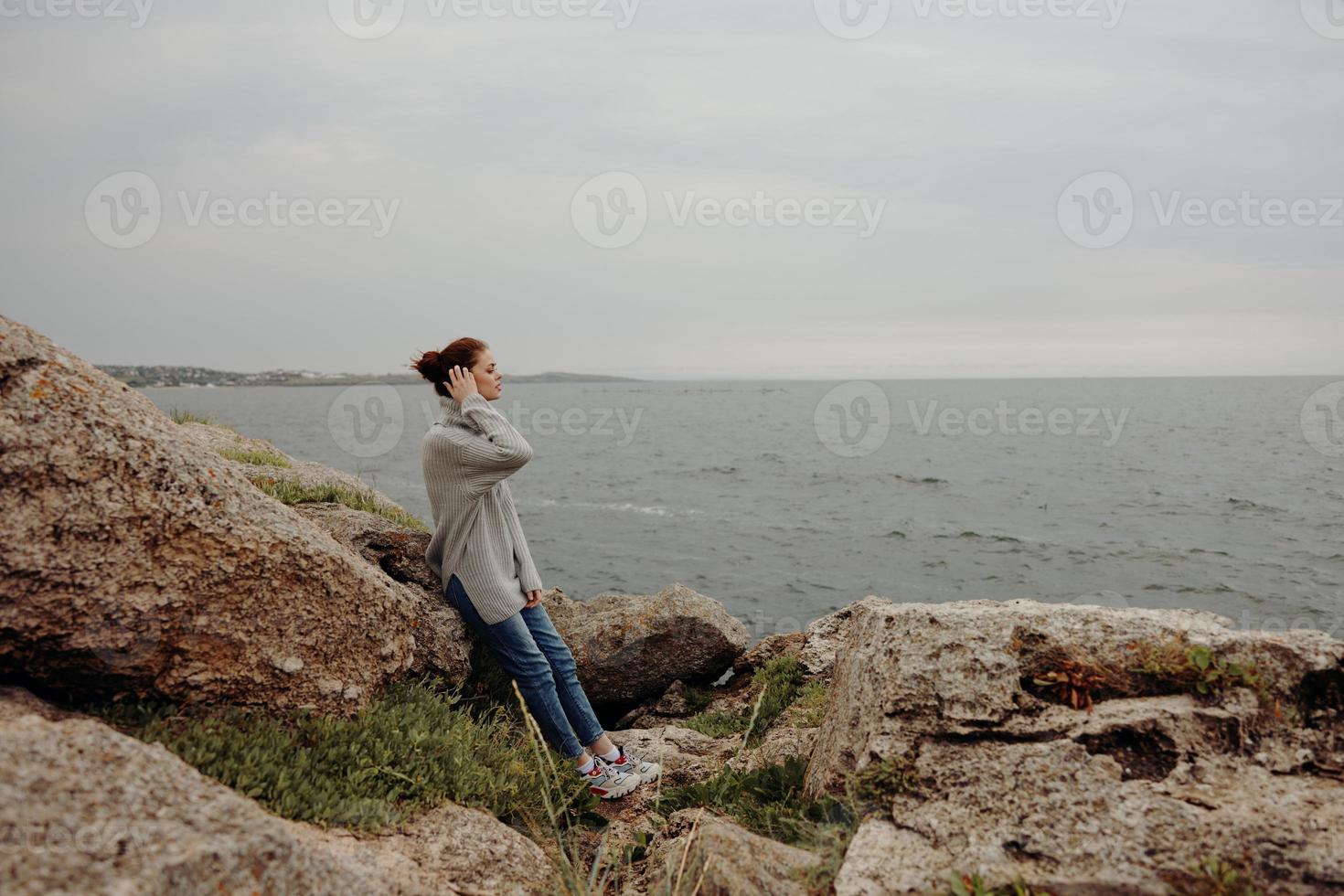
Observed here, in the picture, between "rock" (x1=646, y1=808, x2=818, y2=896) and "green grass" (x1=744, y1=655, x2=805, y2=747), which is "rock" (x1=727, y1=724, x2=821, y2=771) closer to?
"green grass" (x1=744, y1=655, x2=805, y2=747)

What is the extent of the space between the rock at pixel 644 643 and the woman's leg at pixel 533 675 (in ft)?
14.9

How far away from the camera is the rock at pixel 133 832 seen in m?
2.98

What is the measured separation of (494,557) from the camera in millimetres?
6914

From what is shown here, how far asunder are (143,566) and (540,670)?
10.2 ft

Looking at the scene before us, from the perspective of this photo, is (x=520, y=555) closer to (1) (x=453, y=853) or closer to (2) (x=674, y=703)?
(1) (x=453, y=853)

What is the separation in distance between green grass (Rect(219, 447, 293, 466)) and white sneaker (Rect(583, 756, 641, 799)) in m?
6.38

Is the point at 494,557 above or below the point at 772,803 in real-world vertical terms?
above

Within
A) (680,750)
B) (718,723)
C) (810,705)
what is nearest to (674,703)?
(718,723)

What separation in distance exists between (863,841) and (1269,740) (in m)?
2.34

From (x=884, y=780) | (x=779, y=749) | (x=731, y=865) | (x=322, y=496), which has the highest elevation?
(x=322, y=496)

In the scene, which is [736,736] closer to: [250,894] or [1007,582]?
[250,894]

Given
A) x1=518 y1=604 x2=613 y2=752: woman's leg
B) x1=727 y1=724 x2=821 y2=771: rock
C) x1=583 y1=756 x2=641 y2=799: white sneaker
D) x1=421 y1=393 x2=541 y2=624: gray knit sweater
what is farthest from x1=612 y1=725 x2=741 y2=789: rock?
x1=421 y1=393 x2=541 y2=624: gray knit sweater

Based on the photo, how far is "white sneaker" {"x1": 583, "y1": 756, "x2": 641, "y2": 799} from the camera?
6891 millimetres

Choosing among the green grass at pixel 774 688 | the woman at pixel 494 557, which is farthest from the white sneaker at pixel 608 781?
the green grass at pixel 774 688
